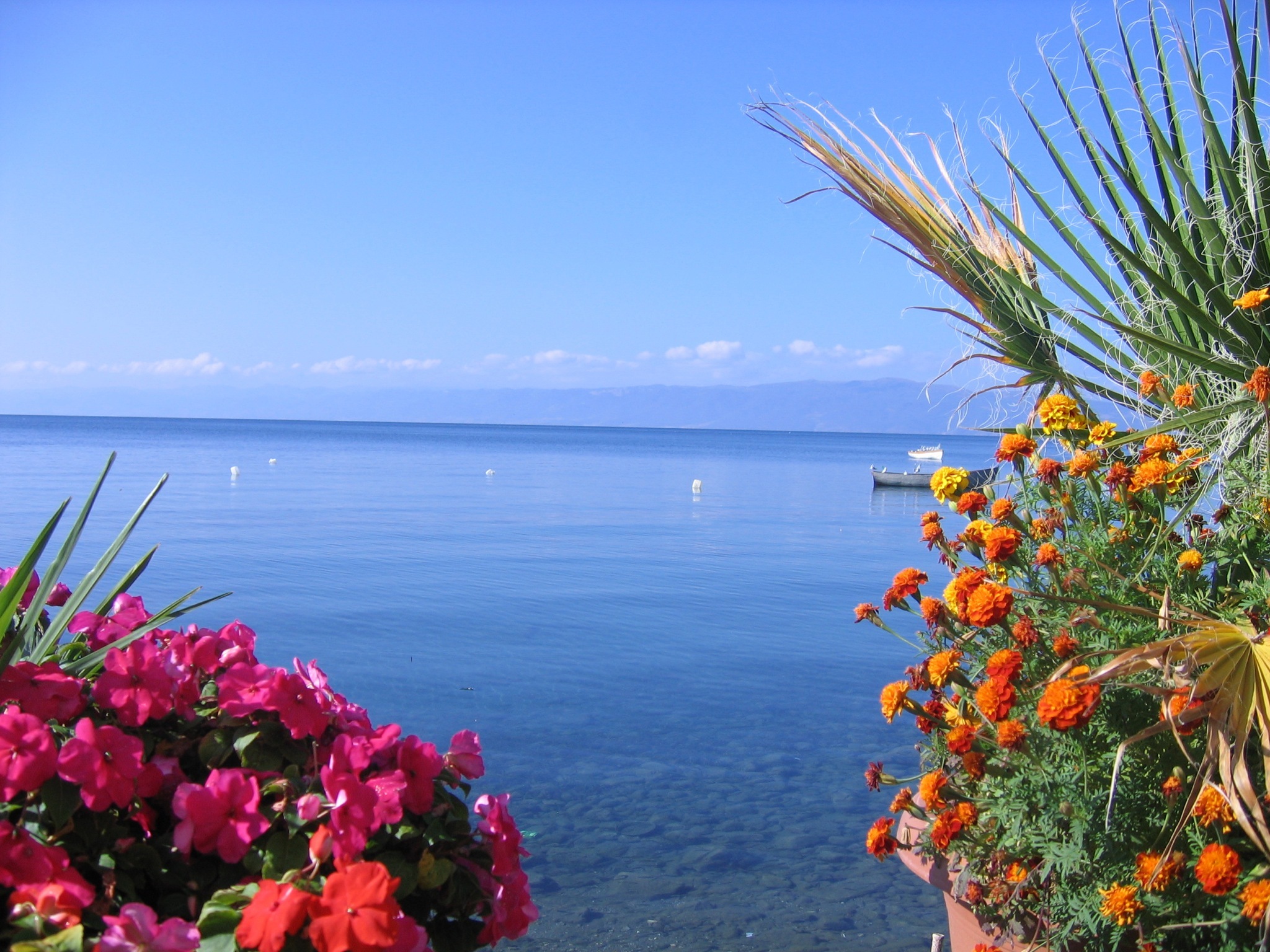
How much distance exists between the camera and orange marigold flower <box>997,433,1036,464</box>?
304 centimetres

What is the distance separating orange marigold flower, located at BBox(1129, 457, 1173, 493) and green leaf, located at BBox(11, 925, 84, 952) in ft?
8.57

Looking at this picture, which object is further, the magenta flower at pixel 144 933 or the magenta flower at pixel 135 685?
the magenta flower at pixel 135 685

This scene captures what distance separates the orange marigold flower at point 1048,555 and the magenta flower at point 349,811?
1.83 m

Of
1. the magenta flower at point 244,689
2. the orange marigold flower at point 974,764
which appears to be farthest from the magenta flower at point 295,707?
the orange marigold flower at point 974,764

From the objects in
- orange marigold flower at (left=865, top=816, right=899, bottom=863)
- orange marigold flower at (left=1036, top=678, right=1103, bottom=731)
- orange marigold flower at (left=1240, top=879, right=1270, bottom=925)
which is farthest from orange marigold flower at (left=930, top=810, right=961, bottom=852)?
orange marigold flower at (left=1240, top=879, right=1270, bottom=925)

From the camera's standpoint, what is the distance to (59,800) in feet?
4.98

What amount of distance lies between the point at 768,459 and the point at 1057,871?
60772 millimetres

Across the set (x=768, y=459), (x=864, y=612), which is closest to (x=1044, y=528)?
(x=864, y=612)

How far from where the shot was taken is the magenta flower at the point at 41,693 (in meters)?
1.69

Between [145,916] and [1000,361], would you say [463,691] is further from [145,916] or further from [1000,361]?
[145,916]

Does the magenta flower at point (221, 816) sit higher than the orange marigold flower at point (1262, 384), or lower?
lower

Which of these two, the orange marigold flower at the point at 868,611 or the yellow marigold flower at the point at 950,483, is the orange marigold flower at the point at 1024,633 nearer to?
the orange marigold flower at the point at 868,611

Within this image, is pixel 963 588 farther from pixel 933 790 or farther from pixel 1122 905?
pixel 1122 905

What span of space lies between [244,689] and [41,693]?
337mm
